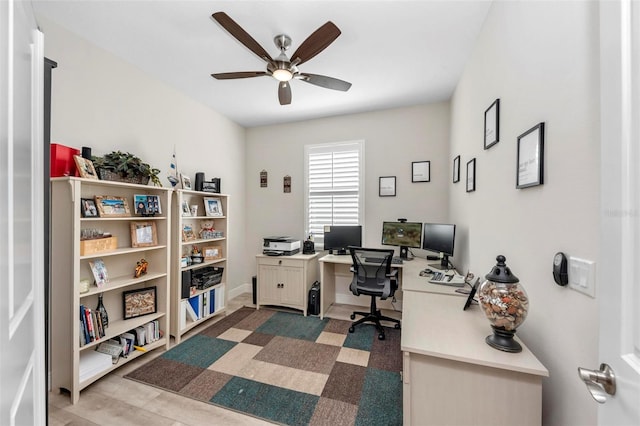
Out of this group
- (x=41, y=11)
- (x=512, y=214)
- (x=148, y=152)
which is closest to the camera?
(x=512, y=214)

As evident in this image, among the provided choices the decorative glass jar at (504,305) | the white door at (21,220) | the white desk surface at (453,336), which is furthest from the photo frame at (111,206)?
the decorative glass jar at (504,305)

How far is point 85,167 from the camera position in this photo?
1.90 metres

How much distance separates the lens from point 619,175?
1.69ft

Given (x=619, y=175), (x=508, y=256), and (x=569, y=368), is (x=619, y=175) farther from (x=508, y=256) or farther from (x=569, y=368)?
(x=508, y=256)

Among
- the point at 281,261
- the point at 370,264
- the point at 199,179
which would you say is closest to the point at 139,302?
the point at 199,179

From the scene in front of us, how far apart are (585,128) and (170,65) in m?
3.11

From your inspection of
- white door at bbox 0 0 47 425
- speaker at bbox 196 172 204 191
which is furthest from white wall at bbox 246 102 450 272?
white door at bbox 0 0 47 425

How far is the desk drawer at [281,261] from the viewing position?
331cm

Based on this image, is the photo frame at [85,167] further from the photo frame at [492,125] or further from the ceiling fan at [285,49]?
the photo frame at [492,125]

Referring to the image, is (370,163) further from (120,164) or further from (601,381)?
(601,381)

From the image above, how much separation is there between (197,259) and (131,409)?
1.49 metres

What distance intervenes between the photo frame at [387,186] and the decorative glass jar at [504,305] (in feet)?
8.03

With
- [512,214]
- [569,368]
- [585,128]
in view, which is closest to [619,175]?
[585,128]

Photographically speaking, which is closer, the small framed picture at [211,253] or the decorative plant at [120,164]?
the decorative plant at [120,164]
